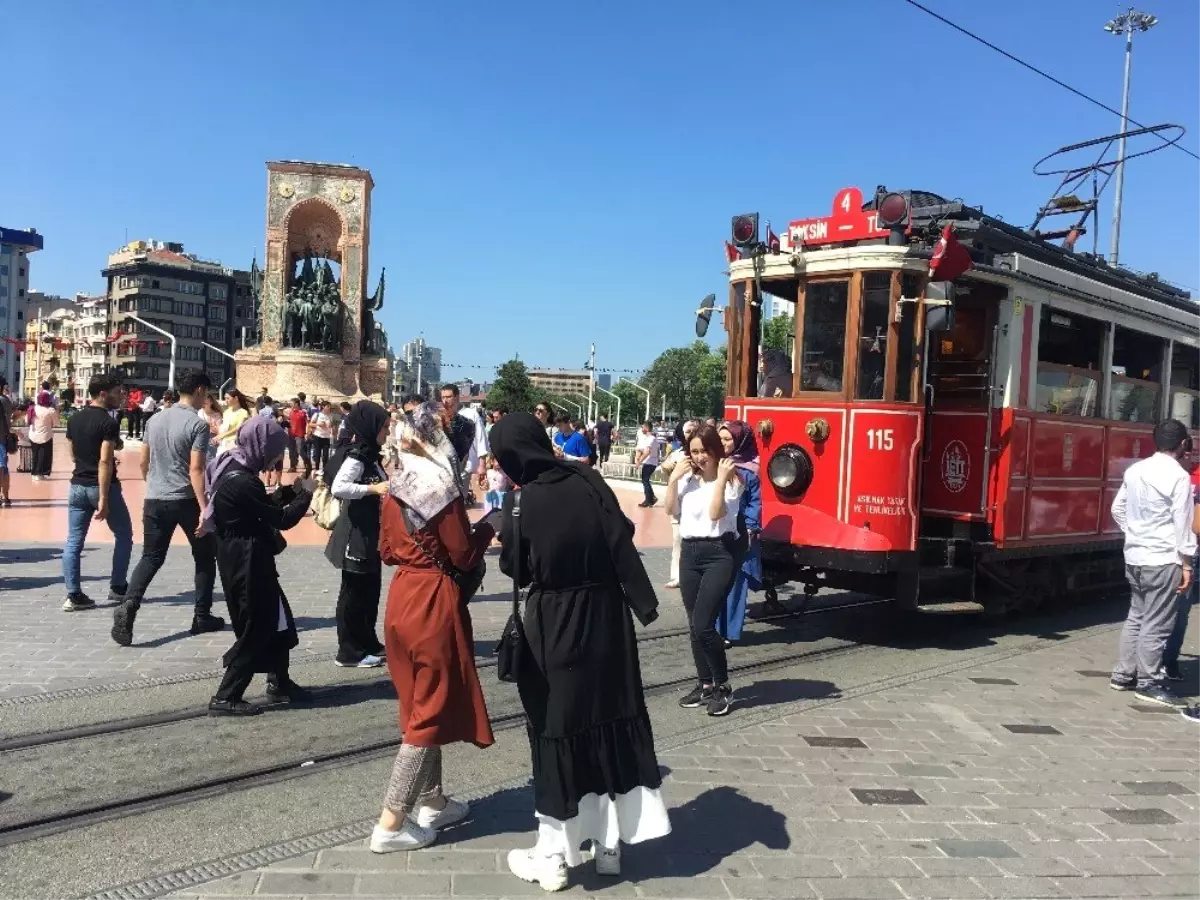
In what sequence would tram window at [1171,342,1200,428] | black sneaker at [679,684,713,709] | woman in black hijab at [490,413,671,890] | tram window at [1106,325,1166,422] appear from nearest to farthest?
woman in black hijab at [490,413,671,890]
black sneaker at [679,684,713,709]
tram window at [1106,325,1166,422]
tram window at [1171,342,1200,428]

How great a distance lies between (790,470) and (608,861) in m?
5.12

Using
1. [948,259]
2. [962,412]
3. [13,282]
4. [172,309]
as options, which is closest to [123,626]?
[948,259]

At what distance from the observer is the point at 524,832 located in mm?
4363

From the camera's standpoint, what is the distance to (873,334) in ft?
27.3

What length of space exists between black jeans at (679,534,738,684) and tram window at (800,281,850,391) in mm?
2763

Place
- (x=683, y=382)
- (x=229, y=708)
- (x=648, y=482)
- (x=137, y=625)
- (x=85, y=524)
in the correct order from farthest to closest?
1. (x=683, y=382)
2. (x=648, y=482)
3. (x=85, y=524)
4. (x=137, y=625)
5. (x=229, y=708)

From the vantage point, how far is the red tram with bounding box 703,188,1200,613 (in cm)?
822

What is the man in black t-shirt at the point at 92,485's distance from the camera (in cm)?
847

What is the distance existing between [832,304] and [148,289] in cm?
10530

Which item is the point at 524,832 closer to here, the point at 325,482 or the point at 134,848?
the point at 134,848

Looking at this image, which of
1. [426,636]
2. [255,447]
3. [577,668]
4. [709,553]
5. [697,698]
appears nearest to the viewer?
[577,668]

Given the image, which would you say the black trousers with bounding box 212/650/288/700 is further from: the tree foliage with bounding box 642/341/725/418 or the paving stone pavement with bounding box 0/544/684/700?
the tree foliage with bounding box 642/341/725/418

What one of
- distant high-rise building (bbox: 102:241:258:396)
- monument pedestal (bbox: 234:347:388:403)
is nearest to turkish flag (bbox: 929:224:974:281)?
monument pedestal (bbox: 234:347:388:403)

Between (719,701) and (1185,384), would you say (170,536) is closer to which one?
(719,701)
